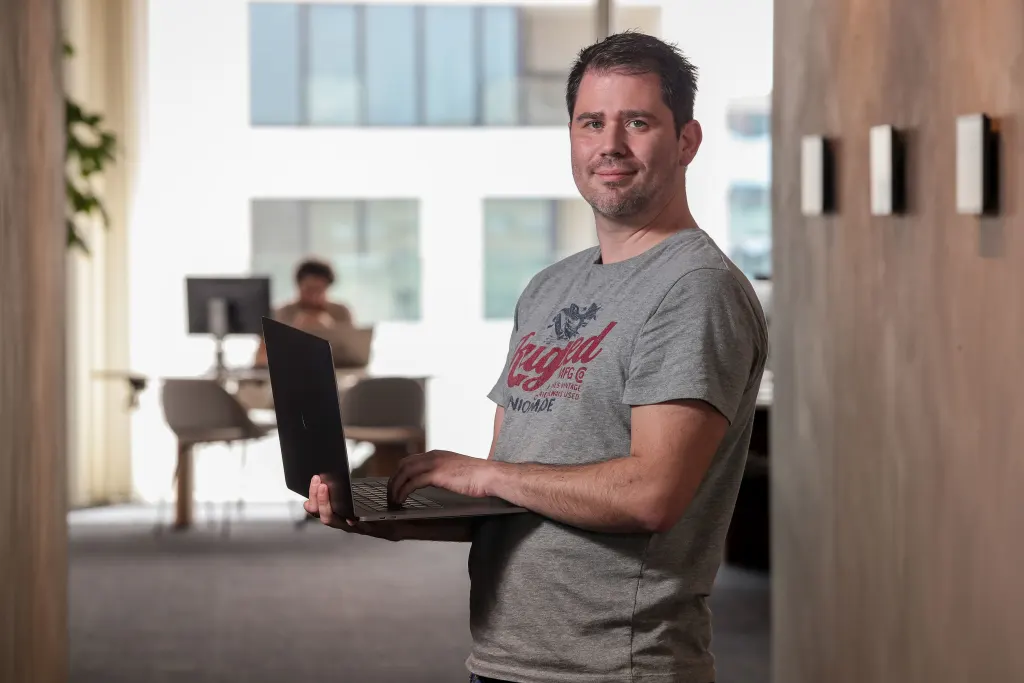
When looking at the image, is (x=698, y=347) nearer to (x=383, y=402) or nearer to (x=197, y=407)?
(x=383, y=402)

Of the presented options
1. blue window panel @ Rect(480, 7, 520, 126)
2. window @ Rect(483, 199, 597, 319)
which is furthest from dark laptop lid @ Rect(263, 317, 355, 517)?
blue window panel @ Rect(480, 7, 520, 126)

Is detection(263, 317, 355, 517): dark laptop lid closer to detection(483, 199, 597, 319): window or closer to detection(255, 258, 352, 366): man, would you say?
detection(255, 258, 352, 366): man

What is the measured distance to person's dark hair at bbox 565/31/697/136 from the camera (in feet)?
5.55

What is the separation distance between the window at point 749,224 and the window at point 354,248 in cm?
216

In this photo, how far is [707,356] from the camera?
1564 mm

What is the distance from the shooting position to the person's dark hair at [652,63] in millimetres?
1691

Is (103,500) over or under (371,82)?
under

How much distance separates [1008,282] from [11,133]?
213cm

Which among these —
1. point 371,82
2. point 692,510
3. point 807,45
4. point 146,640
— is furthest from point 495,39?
point 692,510

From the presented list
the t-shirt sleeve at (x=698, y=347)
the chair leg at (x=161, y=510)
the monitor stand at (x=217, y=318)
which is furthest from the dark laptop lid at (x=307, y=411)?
the monitor stand at (x=217, y=318)

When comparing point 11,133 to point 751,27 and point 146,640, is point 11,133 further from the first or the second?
point 751,27

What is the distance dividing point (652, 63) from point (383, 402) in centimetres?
619

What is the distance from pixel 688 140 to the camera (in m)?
1.75

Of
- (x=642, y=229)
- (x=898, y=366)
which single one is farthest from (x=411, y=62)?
(x=642, y=229)
